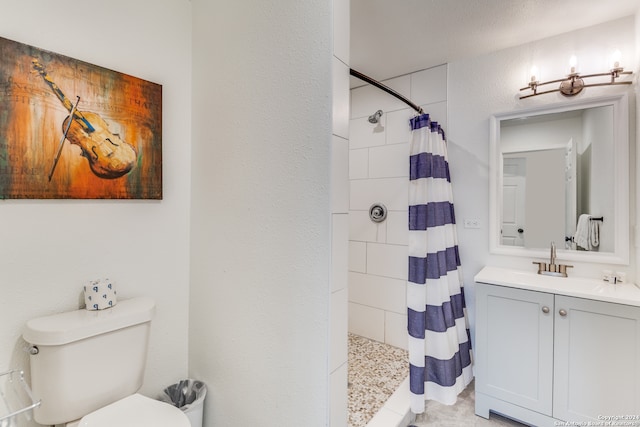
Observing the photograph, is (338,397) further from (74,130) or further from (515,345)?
(74,130)

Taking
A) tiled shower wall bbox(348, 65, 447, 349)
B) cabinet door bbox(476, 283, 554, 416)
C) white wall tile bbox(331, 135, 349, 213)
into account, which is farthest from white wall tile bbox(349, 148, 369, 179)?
white wall tile bbox(331, 135, 349, 213)

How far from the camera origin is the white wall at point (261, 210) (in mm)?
1043

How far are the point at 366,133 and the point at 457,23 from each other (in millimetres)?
1051

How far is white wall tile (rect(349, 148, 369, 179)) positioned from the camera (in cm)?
260

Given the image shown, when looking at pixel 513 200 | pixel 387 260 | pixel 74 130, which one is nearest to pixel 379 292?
→ pixel 387 260

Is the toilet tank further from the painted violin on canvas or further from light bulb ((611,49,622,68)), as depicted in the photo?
light bulb ((611,49,622,68))

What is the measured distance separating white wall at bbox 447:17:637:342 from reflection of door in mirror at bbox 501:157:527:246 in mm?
115

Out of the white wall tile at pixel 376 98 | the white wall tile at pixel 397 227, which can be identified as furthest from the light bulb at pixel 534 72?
the white wall tile at pixel 397 227

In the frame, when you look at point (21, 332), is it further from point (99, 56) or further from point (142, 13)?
point (142, 13)

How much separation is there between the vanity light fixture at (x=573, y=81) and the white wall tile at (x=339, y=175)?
170cm

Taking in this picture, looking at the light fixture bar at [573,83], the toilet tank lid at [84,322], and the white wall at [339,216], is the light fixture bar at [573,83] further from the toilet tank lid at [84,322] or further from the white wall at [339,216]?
the toilet tank lid at [84,322]

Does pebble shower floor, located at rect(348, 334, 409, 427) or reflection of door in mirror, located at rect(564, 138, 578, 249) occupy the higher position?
reflection of door in mirror, located at rect(564, 138, 578, 249)

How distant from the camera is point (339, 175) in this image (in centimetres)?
104

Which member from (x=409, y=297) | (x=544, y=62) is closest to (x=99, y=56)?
(x=409, y=297)
